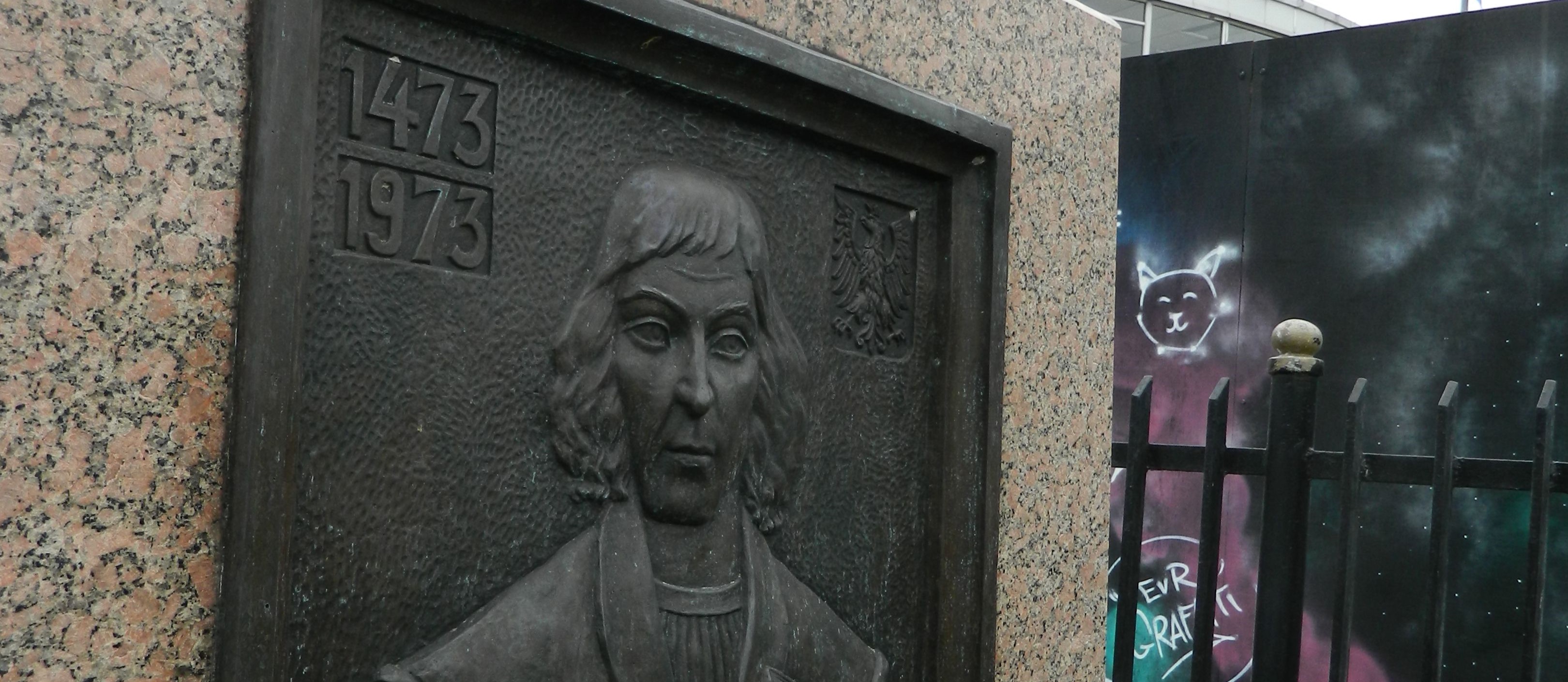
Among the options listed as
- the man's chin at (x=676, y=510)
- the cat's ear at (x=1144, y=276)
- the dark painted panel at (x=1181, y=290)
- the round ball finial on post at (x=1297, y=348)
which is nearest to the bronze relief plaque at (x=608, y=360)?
the man's chin at (x=676, y=510)

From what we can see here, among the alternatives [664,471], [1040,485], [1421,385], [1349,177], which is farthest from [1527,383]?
[664,471]

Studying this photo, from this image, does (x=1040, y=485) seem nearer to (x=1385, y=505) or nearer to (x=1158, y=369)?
(x=1385, y=505)

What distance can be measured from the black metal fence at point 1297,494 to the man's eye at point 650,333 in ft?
5.87

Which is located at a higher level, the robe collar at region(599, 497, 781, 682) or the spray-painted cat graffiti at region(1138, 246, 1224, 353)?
the spray-painted cat graffiti at region(1138, 246, 1224, 353)

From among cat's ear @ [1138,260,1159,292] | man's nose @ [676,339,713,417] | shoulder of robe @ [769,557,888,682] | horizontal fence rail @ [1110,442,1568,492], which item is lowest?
shoulder of robe @ [769,557,888,682]

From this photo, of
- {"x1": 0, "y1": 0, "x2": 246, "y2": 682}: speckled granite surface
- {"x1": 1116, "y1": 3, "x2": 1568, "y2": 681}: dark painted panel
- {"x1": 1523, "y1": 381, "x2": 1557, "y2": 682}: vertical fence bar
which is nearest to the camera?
{"x1": 0, "y1": 0, "x2": 246, "y2": 682}: speckled granite surface

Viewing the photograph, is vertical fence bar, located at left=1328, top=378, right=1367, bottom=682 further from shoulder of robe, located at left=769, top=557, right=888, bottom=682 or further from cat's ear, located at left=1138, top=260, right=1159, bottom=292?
cat's ear, located at left=1138, top=260, right=1159, bottom=292

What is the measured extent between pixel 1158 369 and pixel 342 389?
521 cm

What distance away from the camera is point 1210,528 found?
3381 mm

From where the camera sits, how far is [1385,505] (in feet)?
17.9

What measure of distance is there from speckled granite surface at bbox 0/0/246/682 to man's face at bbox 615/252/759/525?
0.58 meters

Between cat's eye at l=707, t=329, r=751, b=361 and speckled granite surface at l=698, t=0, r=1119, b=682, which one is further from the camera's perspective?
speckled granite surface at l=698, t=0, r=1119, b=682

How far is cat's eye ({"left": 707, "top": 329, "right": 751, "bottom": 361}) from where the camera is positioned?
1992mm

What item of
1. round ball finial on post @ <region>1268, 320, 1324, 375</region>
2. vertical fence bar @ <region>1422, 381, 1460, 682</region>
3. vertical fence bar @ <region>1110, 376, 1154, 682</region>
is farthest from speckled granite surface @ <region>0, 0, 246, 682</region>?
vertical fence bar @ <region>1422, 381, 1460, 682</region>
